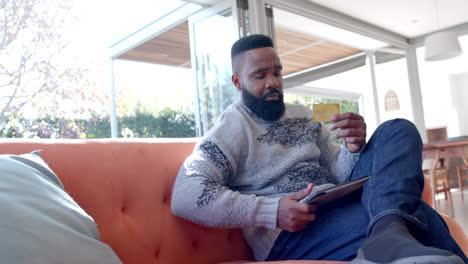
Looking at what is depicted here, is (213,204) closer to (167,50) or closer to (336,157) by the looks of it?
(336,157)

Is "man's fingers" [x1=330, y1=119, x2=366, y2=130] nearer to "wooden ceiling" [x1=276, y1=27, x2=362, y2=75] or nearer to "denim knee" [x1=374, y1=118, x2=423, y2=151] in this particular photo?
"denim knee" [x1=374, y1=118, x2=423, y2=151]

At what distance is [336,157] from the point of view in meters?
1.54

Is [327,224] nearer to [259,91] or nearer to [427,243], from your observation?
[427,243]

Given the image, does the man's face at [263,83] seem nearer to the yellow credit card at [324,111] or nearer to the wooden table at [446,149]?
the yellow credit card at [324,111]

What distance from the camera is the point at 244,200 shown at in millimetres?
1154

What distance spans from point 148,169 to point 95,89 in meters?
5.23

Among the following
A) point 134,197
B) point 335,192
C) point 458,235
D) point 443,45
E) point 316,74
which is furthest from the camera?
point 316,74

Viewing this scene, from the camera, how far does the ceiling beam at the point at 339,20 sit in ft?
14.3

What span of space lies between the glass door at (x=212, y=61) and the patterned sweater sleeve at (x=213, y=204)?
2637mm

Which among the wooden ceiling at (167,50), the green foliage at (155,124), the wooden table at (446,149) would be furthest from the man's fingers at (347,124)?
the green foliage at (155,124)

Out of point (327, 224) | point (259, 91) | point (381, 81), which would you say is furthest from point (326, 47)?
point (327, 224)

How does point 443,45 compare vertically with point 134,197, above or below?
above

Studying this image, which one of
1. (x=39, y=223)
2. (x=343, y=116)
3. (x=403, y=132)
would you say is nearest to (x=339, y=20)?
(x=343, y=116)

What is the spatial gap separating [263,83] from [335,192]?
619mm
